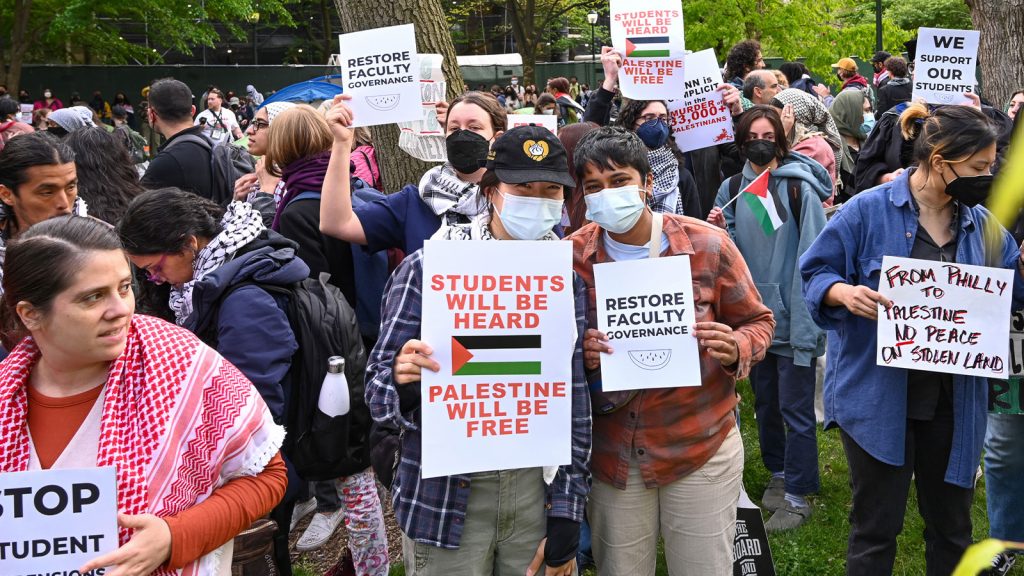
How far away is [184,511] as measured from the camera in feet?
7.71

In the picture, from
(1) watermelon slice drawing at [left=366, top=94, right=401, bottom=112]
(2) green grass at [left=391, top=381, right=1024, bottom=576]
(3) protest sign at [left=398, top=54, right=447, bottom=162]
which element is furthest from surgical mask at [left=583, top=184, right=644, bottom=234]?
(2) green grass at [left=391, top=381, right=1024, bottom=576]

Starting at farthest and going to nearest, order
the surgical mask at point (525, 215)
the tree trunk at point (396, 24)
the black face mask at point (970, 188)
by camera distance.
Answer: the tree trunk at point (396, 24), the black face mask at point (970, 188), the surgical mask at point (525, 215)

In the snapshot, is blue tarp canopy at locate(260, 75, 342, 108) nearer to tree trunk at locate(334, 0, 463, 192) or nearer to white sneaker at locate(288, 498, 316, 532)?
tree trunk at locate(334, 0, 463, 192)

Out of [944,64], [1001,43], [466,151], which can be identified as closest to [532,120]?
[466,151]

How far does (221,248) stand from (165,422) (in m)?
1.34

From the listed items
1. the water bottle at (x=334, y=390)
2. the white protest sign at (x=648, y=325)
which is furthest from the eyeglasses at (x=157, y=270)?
the white protest sign at (x=648, y=325)


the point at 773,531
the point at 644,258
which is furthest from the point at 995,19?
the point at 644,258

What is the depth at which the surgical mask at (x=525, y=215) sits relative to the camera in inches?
118

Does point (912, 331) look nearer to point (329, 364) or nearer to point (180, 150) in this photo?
point (329, 364)

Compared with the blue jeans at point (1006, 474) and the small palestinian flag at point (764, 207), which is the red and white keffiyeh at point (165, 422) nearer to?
the small palestinian flag at point (764, 207)

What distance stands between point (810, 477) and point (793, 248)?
4.28ft

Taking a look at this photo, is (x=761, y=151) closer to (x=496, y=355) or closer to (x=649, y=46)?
(x=649, y=46)

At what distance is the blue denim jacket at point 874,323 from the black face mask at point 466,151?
1453mm

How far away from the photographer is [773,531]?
17.1 feet
